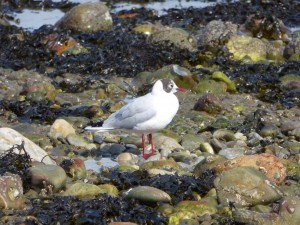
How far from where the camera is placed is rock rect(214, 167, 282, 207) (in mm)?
6672

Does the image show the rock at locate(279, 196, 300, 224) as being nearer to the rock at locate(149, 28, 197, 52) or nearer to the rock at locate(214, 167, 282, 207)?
the rock at locate(214, 167, 282, 207)

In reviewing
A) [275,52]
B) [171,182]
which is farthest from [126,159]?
[275,52]

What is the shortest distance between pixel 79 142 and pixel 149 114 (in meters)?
1.02

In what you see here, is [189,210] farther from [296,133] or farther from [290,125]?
[290,125]

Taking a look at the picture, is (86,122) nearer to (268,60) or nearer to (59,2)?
(268,60)

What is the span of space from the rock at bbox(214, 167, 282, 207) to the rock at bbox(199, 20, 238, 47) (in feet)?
22.8

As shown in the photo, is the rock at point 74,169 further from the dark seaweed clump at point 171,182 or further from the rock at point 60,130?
the rock at point 60,130

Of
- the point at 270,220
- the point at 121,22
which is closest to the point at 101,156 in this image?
the point at 270,220

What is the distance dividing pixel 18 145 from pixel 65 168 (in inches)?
19.9

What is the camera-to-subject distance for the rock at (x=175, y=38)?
13336 millimetres

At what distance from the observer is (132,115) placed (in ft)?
27.2

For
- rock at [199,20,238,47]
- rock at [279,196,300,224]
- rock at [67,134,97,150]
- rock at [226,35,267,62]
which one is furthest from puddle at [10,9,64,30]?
rock at [279,196,300,224]

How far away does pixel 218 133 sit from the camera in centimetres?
916

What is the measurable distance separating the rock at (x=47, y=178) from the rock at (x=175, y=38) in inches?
259
